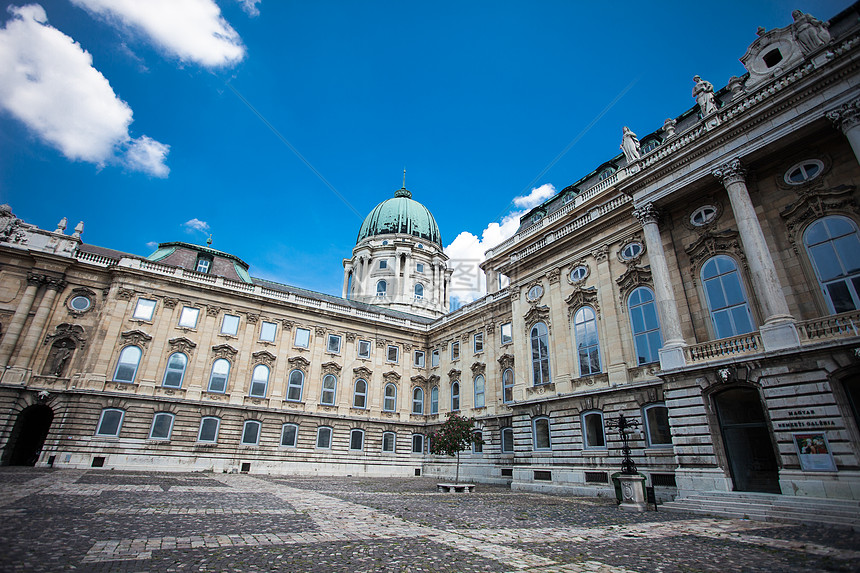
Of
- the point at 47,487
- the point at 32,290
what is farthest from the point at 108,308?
the point at 47,487

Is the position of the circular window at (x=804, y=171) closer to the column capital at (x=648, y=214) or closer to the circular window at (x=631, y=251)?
the column capital at (x=648, y=214)

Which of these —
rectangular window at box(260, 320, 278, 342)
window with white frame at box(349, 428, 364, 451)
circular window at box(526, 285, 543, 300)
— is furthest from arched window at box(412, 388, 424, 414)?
circular window at box(526, 285, 543, 300)

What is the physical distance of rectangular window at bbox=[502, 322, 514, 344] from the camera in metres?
31.4

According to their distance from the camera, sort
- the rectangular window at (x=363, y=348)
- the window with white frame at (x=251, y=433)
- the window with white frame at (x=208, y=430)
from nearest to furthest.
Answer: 1. the window with white frame at (x=208, y=430)
2. the window with white frame at (x=251, y=433)
3. the rectangular window at (x=363, y=348)

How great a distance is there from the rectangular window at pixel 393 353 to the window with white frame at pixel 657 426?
2432cm

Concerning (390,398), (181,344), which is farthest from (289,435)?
(181,344)

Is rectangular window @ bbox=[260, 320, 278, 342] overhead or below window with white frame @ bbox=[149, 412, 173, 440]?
overhead

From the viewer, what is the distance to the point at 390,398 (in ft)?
125

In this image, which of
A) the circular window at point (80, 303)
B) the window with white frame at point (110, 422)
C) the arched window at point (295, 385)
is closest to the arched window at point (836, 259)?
the arched window at point (295, 385)

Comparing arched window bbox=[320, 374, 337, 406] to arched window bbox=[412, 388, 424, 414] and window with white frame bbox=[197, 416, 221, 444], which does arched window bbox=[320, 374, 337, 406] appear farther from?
window with white frame bbox=[197, 416, 221, 444]

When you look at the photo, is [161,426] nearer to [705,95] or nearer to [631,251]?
[631,251]

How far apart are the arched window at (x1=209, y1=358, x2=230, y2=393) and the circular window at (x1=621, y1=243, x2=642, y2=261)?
2826 cm

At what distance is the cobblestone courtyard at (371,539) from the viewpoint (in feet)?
20.4

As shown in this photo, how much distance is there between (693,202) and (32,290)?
3896 centimetres
